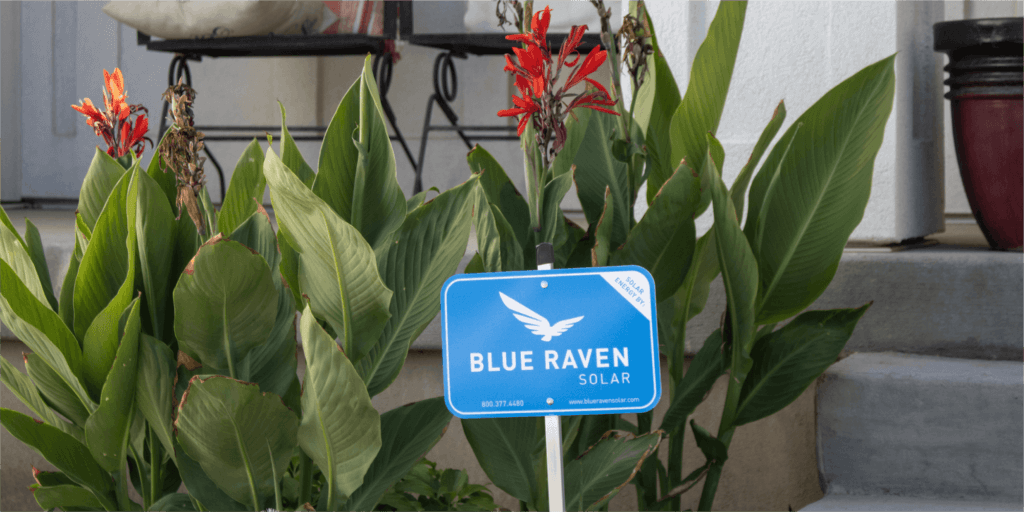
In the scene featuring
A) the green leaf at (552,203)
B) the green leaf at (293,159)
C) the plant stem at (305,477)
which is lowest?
the plant stem at (305,477)

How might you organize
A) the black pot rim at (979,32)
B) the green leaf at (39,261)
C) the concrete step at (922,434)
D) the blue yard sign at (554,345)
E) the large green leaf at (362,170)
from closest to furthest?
1. the blue yard sign at (554,345)
2. the large green leaf at (362,170)
3. the green leaf at (39,261)
4. the concrete step at (922,434)
5. the black pot rim at (979,32)

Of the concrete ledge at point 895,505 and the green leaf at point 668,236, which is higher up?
the green leaf at point 668,236

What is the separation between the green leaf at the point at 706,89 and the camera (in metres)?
0.84

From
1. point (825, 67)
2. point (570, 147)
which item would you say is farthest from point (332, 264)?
point (825, 67)

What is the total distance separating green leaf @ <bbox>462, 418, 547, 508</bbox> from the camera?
82 cm

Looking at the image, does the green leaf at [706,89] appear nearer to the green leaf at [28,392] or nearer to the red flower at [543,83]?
the red flower at [543,83]

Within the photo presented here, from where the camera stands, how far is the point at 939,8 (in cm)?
154

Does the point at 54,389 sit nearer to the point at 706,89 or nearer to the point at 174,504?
the point at 174,504

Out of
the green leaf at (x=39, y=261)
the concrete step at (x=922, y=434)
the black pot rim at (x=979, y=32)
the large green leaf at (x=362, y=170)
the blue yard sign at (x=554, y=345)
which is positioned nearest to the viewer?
the blue yard sign at (x=554, y=345)

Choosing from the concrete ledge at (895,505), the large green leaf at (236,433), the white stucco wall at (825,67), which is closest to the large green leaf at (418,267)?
A: the large green leaf at (236,433)

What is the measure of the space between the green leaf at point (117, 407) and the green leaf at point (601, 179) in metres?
0.48

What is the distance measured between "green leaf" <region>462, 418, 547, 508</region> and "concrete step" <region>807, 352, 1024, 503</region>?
1.38ft

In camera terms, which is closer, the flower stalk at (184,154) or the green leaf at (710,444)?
the flower stalk at (184,154)

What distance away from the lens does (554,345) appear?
0.62 metres
